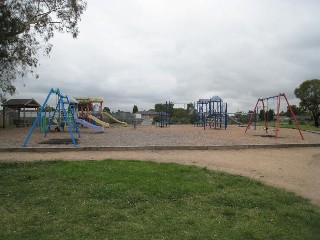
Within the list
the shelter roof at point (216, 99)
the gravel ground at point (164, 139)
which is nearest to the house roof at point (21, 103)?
the gravel ground at point (164, 139)

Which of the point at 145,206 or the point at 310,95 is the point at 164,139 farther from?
the point at 310,95

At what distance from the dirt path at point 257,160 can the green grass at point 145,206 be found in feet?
2.80

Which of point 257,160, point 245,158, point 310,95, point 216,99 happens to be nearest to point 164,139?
point 245,158

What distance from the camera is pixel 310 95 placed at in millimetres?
47094

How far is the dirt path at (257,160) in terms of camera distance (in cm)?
725

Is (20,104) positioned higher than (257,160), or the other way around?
(20,104)

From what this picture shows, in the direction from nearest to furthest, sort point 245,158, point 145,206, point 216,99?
1. point 145,206
2. point 245,158
3. point 216,99

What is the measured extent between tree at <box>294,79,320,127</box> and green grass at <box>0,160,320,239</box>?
44401 millimetres

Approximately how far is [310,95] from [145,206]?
4790 centimetres

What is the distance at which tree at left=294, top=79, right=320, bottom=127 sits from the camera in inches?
1827

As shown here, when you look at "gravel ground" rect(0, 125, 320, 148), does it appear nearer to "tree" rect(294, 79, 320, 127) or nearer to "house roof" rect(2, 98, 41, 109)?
"house roof" rect(2, 98, 41, 109)

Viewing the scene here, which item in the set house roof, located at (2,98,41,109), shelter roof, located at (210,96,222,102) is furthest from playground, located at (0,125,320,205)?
house roof, located at (2,98,41,109)

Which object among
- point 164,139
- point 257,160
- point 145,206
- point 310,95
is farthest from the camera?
point 310,95

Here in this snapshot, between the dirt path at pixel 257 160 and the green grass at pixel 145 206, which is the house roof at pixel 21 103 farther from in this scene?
the green grass at pixel 145 206
